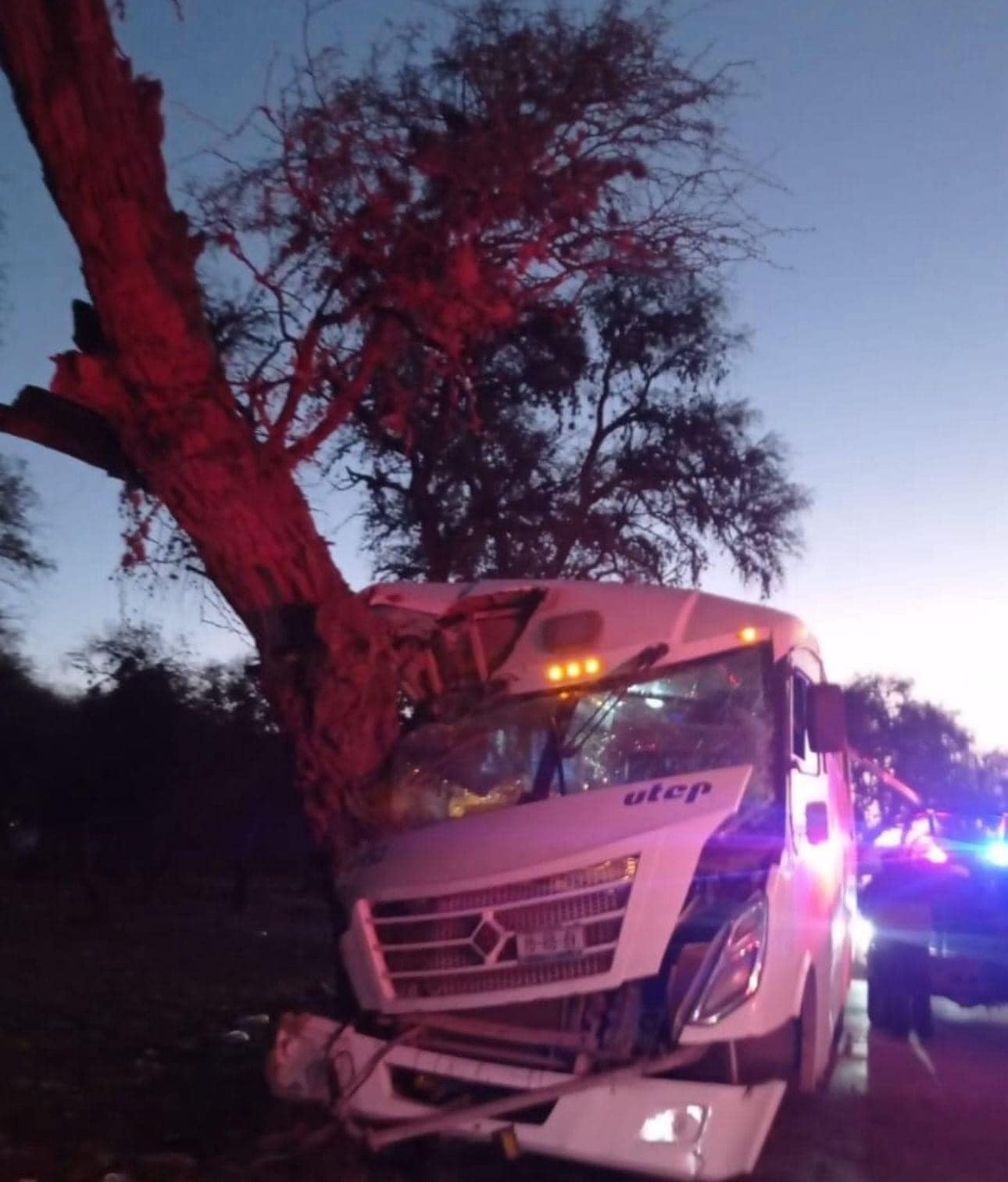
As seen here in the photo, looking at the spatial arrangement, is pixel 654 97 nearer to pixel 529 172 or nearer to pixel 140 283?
pixel 529 172

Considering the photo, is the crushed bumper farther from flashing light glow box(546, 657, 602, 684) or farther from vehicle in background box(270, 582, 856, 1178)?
flashing light glow box(546, 657, 602, 684)

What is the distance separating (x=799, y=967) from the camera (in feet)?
25.9

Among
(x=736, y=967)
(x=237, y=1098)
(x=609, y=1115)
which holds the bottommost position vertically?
(x=237, y=1098)

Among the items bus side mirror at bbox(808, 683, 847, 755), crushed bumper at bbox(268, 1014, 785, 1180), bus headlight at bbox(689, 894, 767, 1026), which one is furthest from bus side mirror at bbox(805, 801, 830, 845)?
crushed bumper at bbox(268, 1014, 785, 1180)

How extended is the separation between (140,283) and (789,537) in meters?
13.5

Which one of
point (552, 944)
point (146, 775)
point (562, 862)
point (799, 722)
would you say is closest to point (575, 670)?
point (799, 722)

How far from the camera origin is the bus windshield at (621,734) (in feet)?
27.6

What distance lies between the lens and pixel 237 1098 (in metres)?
9.18

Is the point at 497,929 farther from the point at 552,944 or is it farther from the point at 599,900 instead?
the point at 599,900

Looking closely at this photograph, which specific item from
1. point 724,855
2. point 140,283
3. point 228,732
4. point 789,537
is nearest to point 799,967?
point 724,855

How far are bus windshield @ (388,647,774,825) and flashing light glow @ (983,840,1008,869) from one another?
18.7 ft

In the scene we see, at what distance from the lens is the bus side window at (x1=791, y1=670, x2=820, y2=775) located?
8383mm

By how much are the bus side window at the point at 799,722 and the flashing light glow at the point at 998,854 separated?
5.18m

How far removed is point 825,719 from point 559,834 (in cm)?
165
